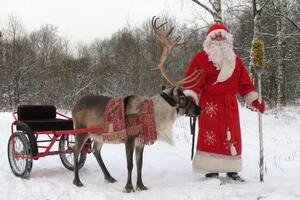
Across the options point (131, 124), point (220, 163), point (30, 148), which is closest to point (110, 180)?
point (131, 124)

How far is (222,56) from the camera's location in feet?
20.7

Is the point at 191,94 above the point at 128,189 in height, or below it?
above

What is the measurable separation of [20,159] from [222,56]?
3.51 meters

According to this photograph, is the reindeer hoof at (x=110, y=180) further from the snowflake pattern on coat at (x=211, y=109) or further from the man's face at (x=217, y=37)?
the man's face at (x=217, y=37)

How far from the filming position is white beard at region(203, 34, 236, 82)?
20.3ft

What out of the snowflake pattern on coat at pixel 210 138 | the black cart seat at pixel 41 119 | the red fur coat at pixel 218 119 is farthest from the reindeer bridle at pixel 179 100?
the black cart seat at pixel 41 119

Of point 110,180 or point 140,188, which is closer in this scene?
point 140,188

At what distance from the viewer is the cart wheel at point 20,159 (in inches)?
268

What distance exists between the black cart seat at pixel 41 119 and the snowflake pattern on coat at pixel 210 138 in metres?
2.35

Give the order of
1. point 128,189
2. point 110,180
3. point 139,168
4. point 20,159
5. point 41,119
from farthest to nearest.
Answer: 1. point 41,119
2. point 20,159
3. point 110,180
4. point 139,168
5. point 128,189

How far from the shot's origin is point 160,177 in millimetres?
6855

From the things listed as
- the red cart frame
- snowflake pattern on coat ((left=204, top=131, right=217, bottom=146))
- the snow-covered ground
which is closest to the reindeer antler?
snowflake pattern on coat ((left=204, top=131, right=217, bottom=146))

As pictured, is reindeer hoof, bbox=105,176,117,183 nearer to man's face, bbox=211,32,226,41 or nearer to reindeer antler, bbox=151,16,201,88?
reindeer antler, bbox=151,16,201,88

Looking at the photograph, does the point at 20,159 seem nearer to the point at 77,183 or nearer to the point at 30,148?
the point at 30,148
